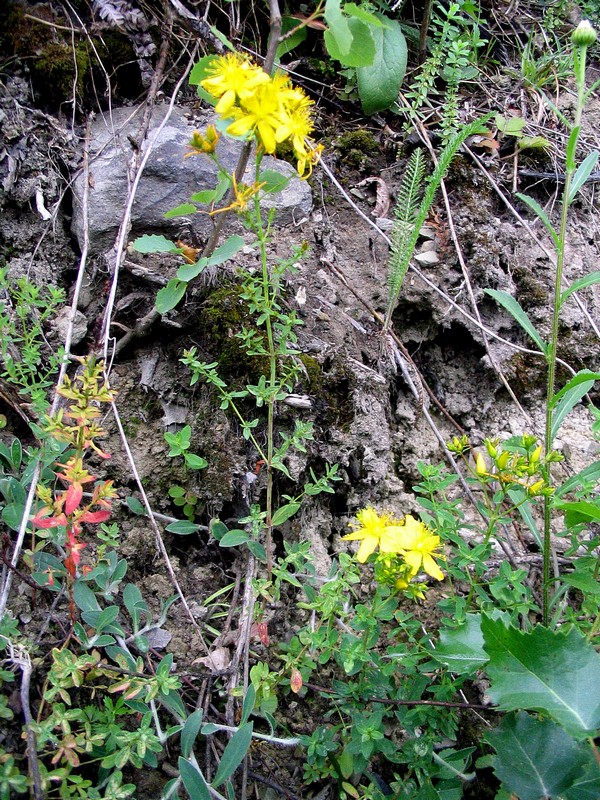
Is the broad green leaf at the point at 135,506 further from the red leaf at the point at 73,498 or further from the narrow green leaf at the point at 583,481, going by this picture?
the narrow green leaf at the point at 583,481

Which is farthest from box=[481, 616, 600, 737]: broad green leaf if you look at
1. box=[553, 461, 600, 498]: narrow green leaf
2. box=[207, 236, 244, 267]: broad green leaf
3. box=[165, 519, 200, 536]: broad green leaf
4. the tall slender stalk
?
box=[207, 236, 244, 267]: broad green leaf

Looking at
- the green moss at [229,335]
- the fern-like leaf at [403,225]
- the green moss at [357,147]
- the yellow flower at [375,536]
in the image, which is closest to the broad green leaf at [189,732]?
the yellow flower at [375,536]

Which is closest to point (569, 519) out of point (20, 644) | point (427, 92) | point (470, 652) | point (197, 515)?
point (470, 652)

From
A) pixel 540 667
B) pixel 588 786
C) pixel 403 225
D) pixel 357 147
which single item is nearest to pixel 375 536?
pixel 540 667

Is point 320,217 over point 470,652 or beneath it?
over

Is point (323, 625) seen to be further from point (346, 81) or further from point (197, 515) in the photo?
point (346, 81)

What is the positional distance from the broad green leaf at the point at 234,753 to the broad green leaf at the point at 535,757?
532mm

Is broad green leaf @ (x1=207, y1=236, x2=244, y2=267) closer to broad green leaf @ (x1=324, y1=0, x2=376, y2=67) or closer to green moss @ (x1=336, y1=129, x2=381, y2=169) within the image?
broad green leaf @ (x1=324, y1=0, x2=376, y2=67)

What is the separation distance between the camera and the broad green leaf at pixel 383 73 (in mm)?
2535

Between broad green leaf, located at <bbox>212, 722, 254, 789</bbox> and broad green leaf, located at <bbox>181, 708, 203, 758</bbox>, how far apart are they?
0.08 metres

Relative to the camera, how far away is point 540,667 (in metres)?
1.37

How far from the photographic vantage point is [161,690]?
1.46 meters

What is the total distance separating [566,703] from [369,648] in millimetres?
474

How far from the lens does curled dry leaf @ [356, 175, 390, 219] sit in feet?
8.25
